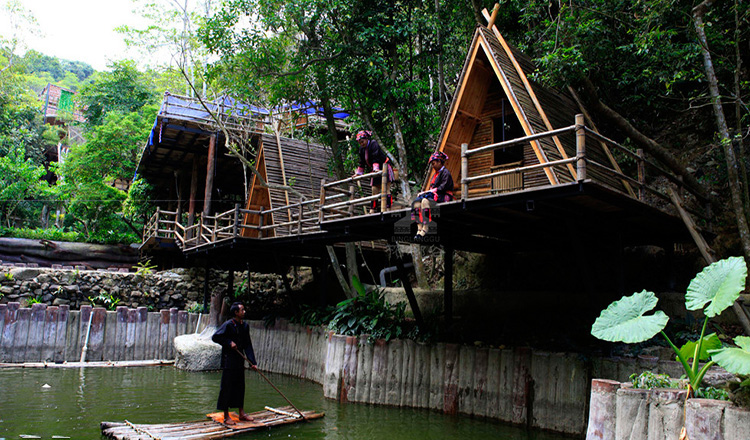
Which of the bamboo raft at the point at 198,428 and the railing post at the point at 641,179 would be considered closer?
the bamboo raft at the point at 198,428

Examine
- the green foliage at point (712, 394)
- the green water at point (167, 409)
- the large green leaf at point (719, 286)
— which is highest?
the large green leaf at point (719, 286)


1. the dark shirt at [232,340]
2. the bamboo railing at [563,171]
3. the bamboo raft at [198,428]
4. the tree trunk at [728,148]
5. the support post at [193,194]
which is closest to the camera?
the bamboo raft at [198,428]

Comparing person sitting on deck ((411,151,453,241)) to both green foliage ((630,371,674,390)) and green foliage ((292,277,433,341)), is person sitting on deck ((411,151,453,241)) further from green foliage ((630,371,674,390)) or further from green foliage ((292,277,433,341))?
green foliage ((630,371,674,390))

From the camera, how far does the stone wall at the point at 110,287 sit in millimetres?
17688

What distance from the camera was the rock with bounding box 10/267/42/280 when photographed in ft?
58.3

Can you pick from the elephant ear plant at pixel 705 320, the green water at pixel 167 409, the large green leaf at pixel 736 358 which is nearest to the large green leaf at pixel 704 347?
A: the elephant ear plant at pixel 705 320

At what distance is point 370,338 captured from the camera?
430 inches

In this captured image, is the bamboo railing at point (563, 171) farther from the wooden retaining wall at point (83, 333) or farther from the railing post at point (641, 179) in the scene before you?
the wooden retaining wall at point (83, 333)

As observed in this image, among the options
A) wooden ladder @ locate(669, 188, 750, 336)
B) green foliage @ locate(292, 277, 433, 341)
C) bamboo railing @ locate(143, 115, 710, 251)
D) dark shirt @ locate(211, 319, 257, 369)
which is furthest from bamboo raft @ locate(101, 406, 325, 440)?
wooden ladder @ locate(669, 188, 750, 336)

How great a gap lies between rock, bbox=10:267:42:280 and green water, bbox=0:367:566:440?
16.6 feet

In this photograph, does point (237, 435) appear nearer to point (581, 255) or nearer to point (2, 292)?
point (581, 255)

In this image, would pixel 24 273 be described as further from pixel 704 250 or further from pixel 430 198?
pixel 704 250

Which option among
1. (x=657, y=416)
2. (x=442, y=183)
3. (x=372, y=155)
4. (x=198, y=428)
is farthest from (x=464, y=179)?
(x=198, y=428)

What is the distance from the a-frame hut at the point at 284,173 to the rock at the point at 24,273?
23.7ft
